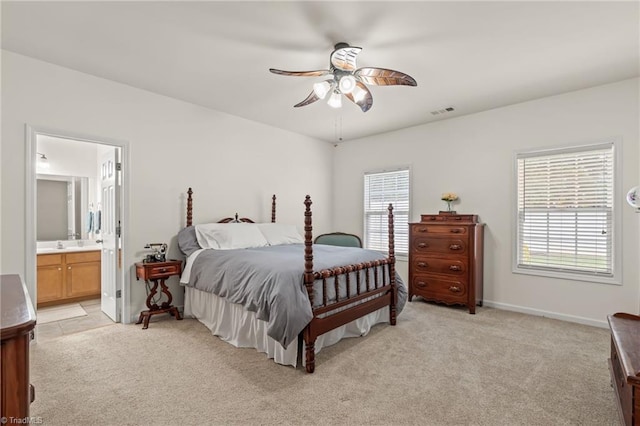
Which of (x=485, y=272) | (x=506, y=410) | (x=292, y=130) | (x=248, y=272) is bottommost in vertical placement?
(x=506, y=410)

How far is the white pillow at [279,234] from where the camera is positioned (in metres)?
4.39

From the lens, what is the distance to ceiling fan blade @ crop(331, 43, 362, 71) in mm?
2482

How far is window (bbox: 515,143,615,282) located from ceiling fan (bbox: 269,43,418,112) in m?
2.46

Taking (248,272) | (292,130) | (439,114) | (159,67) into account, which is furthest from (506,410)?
(292,130)

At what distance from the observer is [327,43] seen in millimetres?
2641

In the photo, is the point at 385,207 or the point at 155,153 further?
the point at 385,207

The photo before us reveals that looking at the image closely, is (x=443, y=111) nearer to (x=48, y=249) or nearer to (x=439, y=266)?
(x=439, y=266)

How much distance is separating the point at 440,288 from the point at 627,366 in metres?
2.71

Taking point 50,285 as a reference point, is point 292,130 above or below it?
above

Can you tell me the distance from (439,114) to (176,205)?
3.81m

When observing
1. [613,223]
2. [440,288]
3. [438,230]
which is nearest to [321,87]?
[438,230]

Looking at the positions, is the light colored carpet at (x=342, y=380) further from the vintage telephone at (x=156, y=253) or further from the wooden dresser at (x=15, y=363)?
the wooden dresser at (x=15, y=363)

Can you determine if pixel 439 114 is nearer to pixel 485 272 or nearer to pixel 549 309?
pixel 485 272

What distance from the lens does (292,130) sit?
5348 mm
